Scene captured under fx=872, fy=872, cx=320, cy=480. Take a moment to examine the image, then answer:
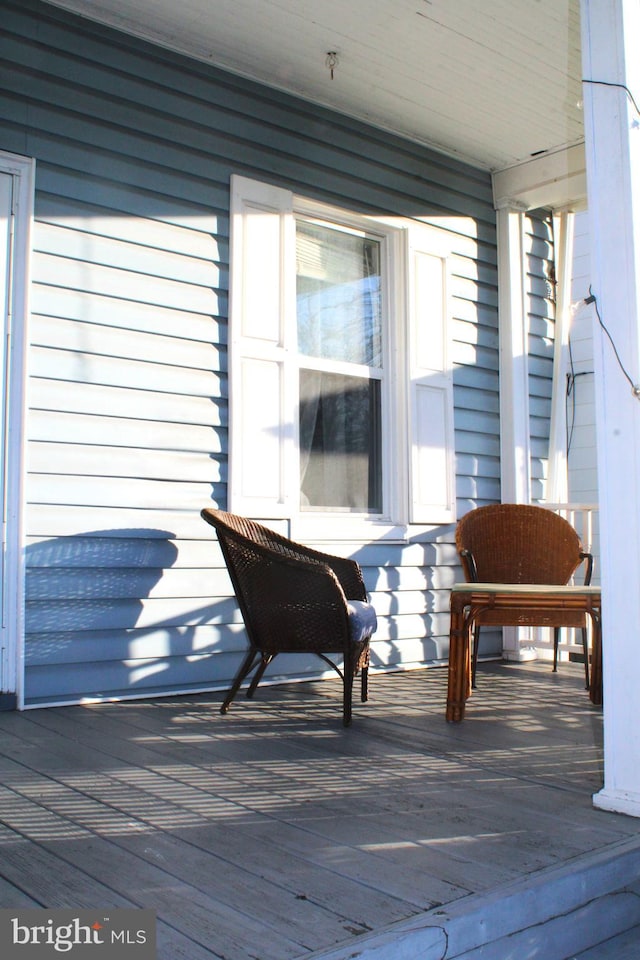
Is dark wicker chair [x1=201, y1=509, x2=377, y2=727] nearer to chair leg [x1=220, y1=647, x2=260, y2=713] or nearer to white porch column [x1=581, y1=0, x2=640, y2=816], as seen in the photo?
chair leg [x1=220, y1=647, x2=260, y2=713]

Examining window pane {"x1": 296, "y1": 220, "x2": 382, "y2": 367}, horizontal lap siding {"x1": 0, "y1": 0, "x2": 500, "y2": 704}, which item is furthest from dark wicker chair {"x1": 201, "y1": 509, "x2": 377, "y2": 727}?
window pane {"x1": 296, "y1": 220, "x2": 382, "y2": 367}

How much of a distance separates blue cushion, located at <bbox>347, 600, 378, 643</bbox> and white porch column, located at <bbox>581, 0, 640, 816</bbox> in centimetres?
114

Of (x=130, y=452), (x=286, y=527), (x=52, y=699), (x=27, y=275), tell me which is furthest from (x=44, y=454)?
(x=286, y=527)

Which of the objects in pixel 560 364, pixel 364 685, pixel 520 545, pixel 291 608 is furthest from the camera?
pixel 560 364

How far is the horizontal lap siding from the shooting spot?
3342mm

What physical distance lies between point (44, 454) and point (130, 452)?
37cm

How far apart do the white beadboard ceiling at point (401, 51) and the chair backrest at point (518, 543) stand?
1.77 m

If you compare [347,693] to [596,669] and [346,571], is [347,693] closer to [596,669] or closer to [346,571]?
[346,571]

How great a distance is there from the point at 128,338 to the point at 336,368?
1.20 m

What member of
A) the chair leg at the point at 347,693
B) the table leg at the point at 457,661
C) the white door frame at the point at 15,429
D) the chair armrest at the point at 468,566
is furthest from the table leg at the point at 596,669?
the white door frame at the point at 15,429

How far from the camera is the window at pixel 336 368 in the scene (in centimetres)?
397

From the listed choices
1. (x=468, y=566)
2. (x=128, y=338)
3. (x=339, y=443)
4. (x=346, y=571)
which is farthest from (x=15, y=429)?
(x=468, y=566)

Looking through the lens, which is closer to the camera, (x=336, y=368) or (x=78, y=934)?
(x=78, y=934)

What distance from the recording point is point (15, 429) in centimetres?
326
